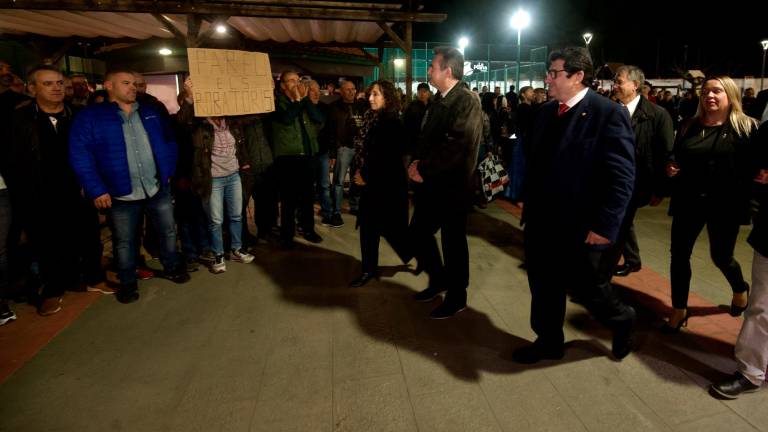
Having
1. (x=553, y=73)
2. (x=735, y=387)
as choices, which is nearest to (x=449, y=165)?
(x=553, y=73)

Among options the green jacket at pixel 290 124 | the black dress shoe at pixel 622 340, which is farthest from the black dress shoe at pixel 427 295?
the green jacket at pixel 290 124

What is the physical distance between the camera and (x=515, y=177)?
788 cm

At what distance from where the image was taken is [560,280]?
284 cm

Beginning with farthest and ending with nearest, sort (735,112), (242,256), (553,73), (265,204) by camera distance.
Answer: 1. (265,204)
2. (242,256)
3. (735,112)
4. (553,73)

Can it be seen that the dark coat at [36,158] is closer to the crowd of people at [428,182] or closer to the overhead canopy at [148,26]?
the crowd of people at [428,182]

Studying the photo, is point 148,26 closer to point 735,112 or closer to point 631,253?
point 631,253

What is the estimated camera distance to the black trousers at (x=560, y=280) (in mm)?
2715

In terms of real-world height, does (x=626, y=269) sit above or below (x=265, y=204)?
below

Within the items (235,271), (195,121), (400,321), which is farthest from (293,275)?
(195,121)

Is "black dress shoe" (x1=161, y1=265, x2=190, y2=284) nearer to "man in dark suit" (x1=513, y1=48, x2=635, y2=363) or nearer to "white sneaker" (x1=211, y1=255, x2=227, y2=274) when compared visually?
"white sneaker" (x1=211, y1=255, x2=227, y2=274)

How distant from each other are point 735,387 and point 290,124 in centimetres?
464

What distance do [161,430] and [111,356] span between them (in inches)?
42.4

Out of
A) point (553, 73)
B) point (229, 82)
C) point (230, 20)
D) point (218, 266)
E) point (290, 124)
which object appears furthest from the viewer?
point (230, 20)

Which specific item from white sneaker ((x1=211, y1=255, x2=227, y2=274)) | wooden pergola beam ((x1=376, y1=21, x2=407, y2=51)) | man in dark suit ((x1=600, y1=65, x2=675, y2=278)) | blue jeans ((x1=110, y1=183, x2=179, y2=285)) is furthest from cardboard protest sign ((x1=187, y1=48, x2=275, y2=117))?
man in dark suit ((x1=600, y1=65, x2=675, y2=278))
